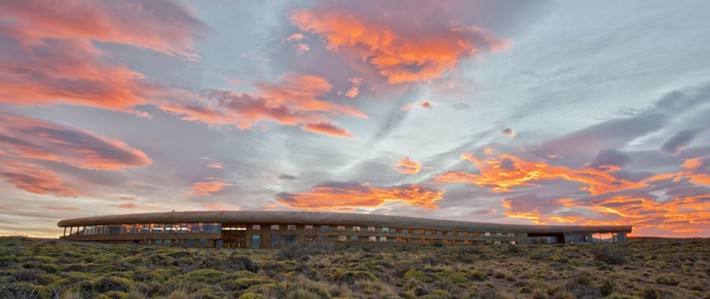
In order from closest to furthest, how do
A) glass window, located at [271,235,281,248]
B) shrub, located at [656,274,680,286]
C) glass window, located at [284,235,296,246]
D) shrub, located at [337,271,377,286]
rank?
1. shrub, located at [337,271,377,286]
2. shrub, located at [656,274,680,286]
3. glass window, located at [271,235,281,248]
4. glass window, located at [284,235,296,246]

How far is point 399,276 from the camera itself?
79.0 feet

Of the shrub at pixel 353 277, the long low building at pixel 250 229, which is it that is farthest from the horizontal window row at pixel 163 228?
the shrub at pixel 353 277

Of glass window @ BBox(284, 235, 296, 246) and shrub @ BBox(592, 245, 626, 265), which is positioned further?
glass window @ BBox(284, 235, 296, 246)

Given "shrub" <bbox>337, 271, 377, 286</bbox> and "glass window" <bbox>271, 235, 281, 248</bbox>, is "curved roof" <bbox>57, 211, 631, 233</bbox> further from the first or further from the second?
"shrub" <bbox>337, 271, 377, 286</bbox>

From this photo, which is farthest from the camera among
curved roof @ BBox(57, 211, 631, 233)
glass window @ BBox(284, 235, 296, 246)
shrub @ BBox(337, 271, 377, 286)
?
glass window @ BBox(284, 235, 296, 246)

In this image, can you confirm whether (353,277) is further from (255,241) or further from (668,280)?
(255,241)

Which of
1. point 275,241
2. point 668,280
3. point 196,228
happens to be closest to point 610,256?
point 668,280

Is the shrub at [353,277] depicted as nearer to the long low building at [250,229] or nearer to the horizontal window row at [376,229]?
the long low building at [250,229]

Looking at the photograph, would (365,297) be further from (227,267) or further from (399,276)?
(227,267)

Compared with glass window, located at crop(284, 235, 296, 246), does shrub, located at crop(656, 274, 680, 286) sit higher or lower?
higher

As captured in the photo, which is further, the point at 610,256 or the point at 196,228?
the point at 196,228

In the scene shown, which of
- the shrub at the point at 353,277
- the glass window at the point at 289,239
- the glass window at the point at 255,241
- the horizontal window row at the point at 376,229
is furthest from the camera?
the horizontal window row at the point at 376,229

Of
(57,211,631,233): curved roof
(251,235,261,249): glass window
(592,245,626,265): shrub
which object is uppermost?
(57,211,631,233): curved roof

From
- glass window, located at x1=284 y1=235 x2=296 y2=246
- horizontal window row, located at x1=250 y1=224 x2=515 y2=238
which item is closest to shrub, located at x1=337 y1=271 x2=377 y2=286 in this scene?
glass window, located at x1=284 y1=235 x2=296 y2=246
